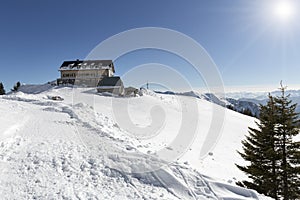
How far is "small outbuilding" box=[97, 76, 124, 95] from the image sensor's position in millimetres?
58281

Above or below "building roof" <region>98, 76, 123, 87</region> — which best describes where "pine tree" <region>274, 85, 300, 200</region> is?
below

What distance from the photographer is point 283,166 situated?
45.3ft

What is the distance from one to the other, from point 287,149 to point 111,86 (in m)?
49.7

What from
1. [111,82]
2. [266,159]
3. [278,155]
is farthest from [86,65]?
[278,155]

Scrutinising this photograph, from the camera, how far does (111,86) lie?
58875 mm

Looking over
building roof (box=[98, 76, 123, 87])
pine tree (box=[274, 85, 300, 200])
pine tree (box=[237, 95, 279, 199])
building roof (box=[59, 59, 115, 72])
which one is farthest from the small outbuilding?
pine tree (box=[274, 85, 300, 200])

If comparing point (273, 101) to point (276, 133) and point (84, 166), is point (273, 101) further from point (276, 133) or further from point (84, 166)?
point (84, 166)

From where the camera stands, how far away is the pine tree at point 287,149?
13.6m

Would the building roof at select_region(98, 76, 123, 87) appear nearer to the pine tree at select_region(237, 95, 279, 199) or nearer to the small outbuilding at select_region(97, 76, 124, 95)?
the small outbuilding at select_region(97, 76, 124, 95)

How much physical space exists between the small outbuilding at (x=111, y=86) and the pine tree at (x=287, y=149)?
46.6 m

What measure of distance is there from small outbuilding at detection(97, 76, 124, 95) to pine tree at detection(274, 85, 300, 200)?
46.6m

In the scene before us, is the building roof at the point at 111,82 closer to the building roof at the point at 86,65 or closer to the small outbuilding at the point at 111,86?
the small outbuilding at the point at 111,86

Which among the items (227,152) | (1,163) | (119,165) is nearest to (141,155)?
(119,165)

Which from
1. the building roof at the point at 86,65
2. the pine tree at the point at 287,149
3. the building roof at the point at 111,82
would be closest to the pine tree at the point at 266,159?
the pine tree at the point at 287,149
